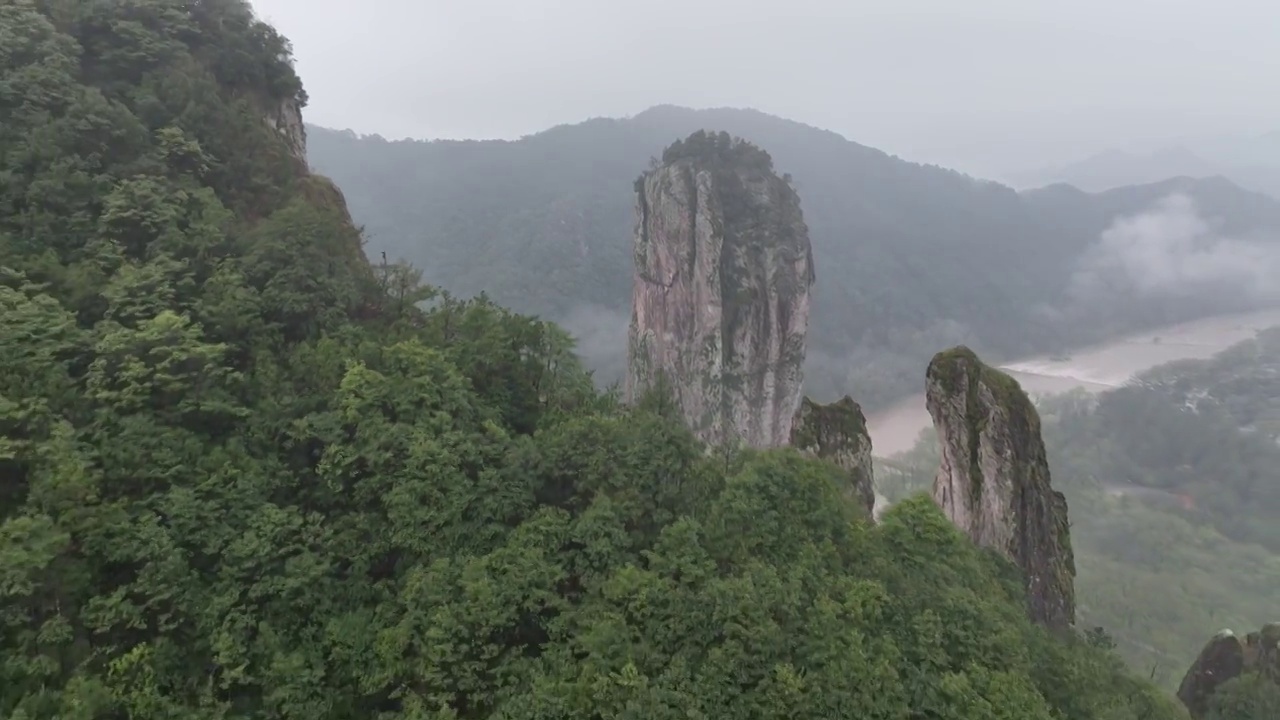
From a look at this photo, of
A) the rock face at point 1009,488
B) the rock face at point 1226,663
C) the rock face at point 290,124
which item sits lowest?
the rock face at point 1226,663

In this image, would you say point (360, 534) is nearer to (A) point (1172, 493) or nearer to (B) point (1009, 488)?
(B) point (1009, 488)

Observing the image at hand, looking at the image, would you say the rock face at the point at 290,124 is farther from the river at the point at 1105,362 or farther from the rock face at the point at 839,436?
the river at the point at 1105,362

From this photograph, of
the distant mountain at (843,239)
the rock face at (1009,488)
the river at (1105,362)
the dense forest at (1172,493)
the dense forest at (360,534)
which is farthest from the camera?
the distant mountain at (843,239)

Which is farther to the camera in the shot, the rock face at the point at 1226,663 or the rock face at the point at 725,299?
the rock face at the point at 725,299

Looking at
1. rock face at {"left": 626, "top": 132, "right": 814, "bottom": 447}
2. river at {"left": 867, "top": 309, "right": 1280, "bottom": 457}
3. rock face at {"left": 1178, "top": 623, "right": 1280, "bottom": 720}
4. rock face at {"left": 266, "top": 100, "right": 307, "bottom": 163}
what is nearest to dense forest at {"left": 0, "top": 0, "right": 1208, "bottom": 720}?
rock face at {"left": 266, "top": 100, "right": 307, "bottom": 163}

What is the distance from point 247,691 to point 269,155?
11709mm

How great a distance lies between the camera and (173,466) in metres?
7.73

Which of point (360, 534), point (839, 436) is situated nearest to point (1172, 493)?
point (839, 436)

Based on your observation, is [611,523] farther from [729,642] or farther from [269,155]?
[269,155]

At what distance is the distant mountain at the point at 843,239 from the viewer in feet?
271

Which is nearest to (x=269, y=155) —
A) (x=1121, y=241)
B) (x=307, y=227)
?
(x=307, y=227)

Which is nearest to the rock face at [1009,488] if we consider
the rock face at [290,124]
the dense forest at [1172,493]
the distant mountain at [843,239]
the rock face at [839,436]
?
the rock face at [839,436]

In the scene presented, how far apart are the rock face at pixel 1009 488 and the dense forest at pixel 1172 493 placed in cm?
1735

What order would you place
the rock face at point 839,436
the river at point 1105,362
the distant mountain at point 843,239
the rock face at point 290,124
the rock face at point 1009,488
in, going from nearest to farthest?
the rock face at point 1009,488 → the rock face at point 839,436 → the rock face at point 290,124 → the river at point 1105,362 → the distant mountain at point 843,239
